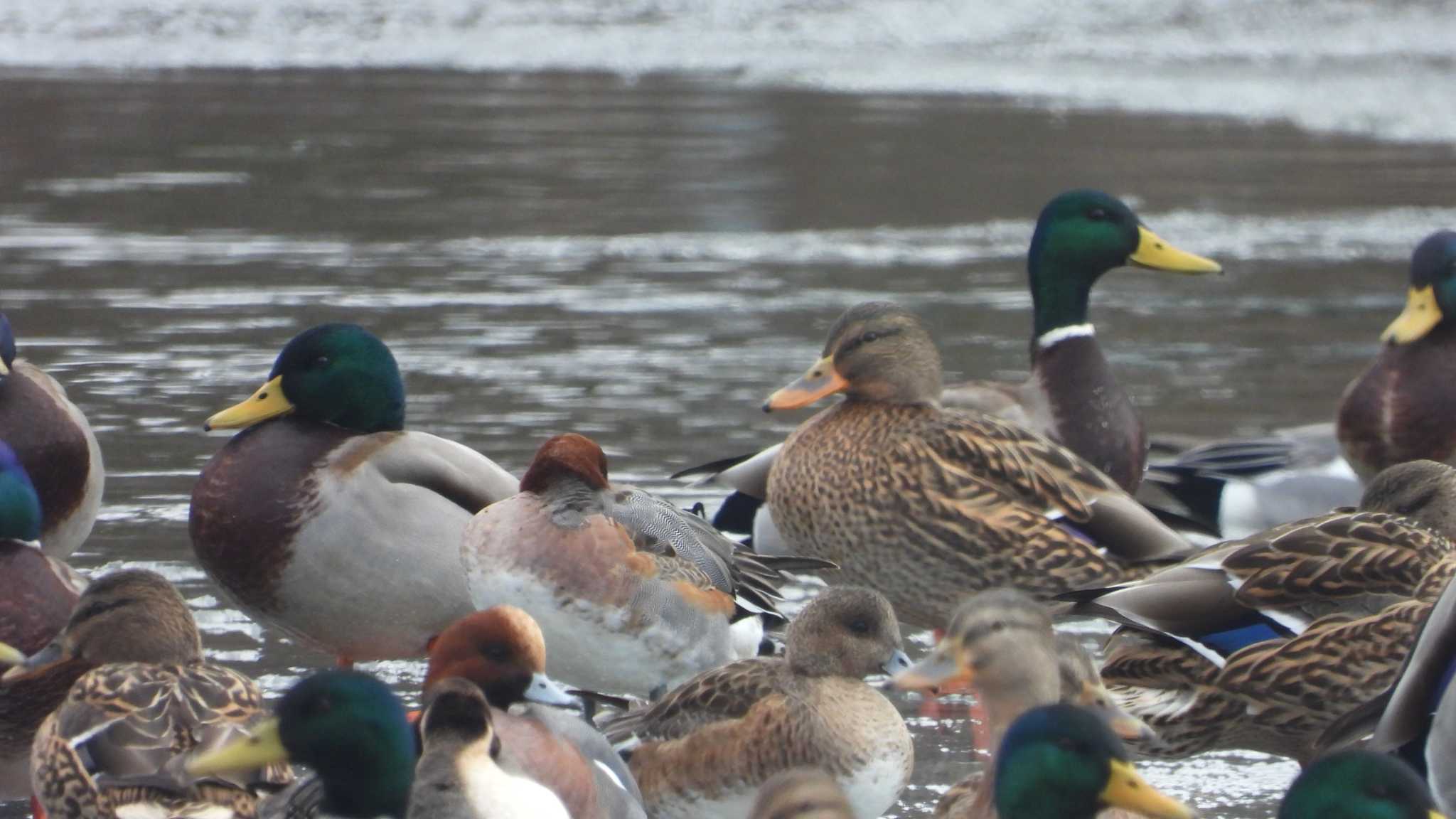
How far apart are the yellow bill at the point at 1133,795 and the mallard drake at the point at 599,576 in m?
1.94

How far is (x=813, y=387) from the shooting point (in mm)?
6594

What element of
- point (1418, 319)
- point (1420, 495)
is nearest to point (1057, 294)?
point (1418, 319)

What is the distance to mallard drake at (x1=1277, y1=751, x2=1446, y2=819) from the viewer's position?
3293mm

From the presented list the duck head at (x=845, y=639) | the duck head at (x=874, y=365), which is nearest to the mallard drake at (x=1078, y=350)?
the duck head at (x=874, y=365)

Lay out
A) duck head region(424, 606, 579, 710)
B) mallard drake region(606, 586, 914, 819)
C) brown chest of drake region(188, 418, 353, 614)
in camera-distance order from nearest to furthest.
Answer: duck head region(424, 606, 579, 710), mallard drake region(606, 586, 914, 819), brown chest of drake region(188, 418, 353, 614)

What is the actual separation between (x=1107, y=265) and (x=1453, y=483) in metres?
2.36

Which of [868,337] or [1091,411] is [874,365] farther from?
[1091,411]

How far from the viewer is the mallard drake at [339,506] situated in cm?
579

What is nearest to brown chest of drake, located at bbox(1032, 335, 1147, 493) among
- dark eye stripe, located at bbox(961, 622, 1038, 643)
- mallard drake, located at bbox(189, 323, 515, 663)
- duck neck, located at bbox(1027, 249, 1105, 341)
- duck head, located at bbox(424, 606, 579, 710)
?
duck neck, located at bbox(1027, 249, 1105, 341)

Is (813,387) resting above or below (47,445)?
above

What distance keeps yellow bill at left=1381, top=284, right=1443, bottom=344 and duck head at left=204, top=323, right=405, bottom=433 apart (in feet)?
10.8

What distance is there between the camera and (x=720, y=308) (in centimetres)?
1150

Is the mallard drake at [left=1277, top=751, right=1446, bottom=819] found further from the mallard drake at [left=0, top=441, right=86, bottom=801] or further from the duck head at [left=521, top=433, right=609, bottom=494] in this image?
the mallard drake at [left=0, top=441, right=86, bottom=801]

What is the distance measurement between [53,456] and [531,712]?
2485 millimetres
